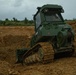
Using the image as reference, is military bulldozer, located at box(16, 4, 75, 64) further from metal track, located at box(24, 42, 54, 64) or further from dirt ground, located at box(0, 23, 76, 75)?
dirt ground, located at box(0, 23, 76, 75)

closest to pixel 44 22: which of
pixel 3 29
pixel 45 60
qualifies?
pixel 45 60

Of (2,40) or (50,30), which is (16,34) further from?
(50,30)

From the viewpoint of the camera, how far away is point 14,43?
27344 mm

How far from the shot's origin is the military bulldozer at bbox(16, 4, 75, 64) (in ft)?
39.6

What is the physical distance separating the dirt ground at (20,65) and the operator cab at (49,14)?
1.87m

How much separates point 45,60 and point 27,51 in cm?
237

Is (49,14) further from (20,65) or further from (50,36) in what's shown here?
(20,65)

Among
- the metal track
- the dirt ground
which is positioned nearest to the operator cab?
the metal track

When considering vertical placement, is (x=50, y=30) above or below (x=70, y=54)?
above

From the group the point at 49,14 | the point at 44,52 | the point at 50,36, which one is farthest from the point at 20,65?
the point at 44,52

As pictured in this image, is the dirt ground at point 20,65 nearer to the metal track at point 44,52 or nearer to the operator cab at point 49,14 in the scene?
Answer: the metal track at point 44,52

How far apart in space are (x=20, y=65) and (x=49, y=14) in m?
3.52

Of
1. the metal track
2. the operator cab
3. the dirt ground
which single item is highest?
the operator cab

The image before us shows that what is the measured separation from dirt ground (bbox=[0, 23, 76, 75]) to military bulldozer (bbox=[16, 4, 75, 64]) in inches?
16.4
